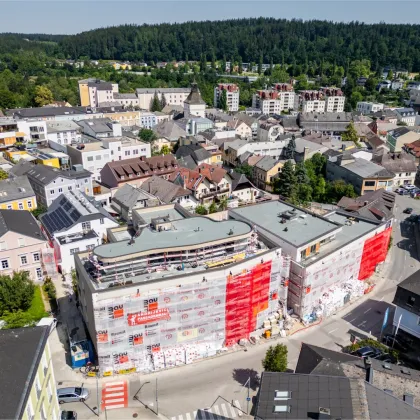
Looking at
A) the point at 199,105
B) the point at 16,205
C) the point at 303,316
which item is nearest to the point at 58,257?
the point at 16,205

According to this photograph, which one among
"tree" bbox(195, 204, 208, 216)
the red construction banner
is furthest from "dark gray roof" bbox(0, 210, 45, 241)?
the red construction banner

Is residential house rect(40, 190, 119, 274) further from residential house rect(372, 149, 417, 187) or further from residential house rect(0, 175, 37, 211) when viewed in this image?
residential house rect(372, 149, 417, 187)

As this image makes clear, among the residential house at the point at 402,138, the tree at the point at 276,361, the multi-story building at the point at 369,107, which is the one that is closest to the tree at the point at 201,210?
the tree at the point at 276,361

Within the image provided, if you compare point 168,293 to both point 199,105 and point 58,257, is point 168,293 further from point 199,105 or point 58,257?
point 199,105

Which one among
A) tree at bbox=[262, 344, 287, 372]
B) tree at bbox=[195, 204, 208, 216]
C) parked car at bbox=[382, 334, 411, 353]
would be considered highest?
tree at bbox=[262, 344, 287, 372]

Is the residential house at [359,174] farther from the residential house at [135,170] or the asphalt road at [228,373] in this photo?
the residential house at [135,170]
